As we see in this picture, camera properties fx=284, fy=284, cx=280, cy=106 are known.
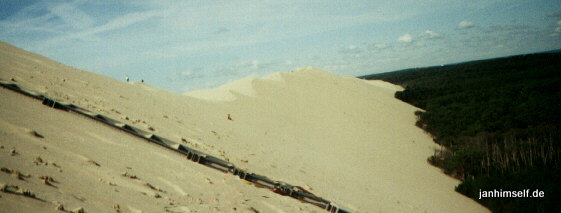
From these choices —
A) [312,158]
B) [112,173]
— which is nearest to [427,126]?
[312,158]

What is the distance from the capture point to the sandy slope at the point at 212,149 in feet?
13.8

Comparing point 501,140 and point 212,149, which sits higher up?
point 501,140

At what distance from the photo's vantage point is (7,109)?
553cm

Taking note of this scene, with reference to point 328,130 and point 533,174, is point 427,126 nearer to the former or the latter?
point 533,174

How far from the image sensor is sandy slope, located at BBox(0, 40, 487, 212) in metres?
4.20

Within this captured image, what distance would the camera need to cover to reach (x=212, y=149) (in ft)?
30.6

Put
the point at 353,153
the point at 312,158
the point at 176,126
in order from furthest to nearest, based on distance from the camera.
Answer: the point at 353,153 < the point at 312,158 < the point at 176,126

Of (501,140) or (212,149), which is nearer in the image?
(212,149)

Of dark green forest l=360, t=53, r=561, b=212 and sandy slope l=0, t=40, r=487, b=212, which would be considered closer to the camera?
sandy slope l=0, t=40, r=487, b=212

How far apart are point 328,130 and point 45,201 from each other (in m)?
17.7

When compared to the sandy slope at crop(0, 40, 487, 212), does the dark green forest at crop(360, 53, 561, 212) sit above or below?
above

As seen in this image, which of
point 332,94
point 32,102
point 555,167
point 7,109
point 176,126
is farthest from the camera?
point 332,94

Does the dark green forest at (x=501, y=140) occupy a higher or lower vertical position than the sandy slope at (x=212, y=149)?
higher

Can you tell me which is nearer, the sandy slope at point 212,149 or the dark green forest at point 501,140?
the sandy slope at point 212,149
